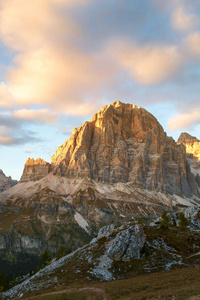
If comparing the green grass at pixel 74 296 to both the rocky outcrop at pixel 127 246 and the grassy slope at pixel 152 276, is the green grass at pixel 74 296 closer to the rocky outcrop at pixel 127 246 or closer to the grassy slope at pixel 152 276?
the grassy slope at pixel 152 276

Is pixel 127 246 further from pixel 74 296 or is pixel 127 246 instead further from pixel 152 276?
pixel 74 296

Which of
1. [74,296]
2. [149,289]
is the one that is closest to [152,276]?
[149,289]

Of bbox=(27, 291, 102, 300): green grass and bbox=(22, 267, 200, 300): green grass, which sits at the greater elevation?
bbox=(22, 267, 200, 300): green grass

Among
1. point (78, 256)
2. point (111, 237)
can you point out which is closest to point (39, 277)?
point (78, 256)

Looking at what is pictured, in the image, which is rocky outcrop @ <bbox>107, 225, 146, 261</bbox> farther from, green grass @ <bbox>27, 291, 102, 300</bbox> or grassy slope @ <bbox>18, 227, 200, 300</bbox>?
green grass @ <bbox>27, 291, 102, 300</bbox>

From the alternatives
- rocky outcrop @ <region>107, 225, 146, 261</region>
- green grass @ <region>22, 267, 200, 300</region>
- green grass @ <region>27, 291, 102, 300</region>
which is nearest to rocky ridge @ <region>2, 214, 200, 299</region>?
rocky outcrop @ <region>107, 225, 146, 261</region>

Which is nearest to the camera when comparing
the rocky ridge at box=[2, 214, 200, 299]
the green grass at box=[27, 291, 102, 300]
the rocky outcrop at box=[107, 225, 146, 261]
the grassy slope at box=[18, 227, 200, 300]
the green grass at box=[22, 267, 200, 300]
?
the green grass at box=[22, 267, 200, 300]

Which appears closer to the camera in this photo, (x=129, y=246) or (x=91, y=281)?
(x=91, y=281)

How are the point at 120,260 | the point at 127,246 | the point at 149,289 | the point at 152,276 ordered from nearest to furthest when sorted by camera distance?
the point at 149,289 < the point at 152,276 < the point at 120,260 < the point at 127,246

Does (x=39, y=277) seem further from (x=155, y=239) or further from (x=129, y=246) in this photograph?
(x=155, y=239)

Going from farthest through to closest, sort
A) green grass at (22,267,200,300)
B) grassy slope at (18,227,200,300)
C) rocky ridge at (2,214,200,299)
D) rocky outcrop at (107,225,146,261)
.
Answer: rocky outcrop at (107,225,146,261)
rocky ridge at (2,214,200,299)
grassy slope at (18,227,200,300)
green grass at (22,267,200,300)

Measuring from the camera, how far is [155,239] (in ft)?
295

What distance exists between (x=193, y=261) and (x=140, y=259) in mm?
14718

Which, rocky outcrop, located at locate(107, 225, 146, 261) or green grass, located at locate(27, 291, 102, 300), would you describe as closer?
green grass, located at locate(27, 291, 102, 300)
